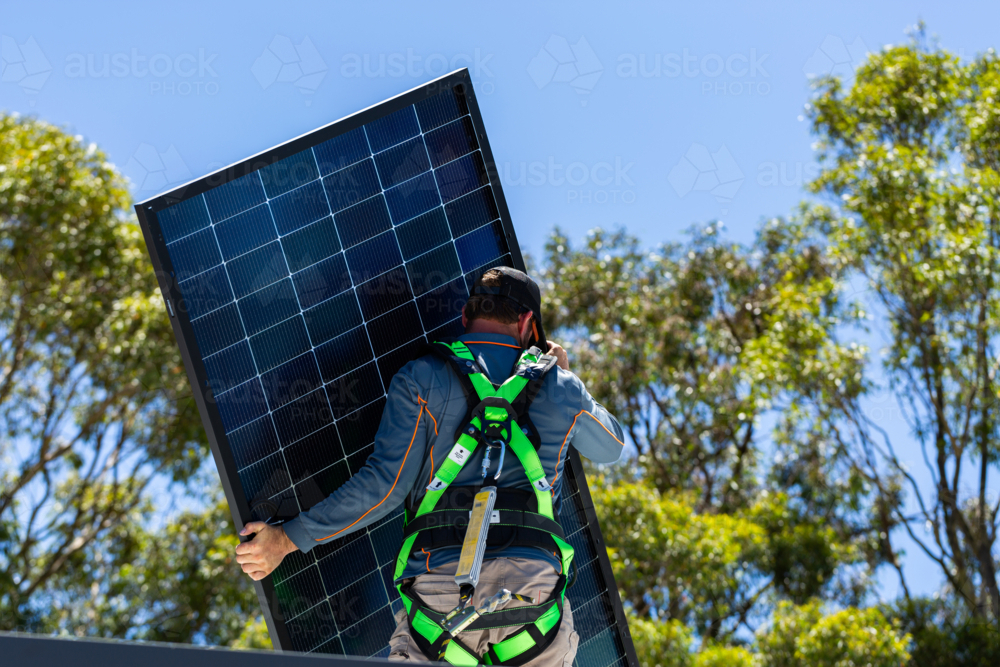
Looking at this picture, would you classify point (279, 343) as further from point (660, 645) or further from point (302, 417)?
point (660, 645)

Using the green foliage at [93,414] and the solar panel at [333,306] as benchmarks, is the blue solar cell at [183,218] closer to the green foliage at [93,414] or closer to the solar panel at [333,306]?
the solar panel at [333,306]

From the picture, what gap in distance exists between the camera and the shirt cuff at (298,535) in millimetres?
3402

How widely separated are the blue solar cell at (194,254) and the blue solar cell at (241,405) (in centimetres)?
59

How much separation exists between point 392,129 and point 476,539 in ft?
8.14

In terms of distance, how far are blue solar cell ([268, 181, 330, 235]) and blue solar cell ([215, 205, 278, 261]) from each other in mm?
49

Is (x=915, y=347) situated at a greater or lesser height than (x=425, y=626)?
lesser

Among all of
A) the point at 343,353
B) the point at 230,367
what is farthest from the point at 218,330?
the point at 343,353

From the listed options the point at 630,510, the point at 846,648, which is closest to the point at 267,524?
the point at 630,510

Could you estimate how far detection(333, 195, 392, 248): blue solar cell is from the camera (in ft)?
14.4

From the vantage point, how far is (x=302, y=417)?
4.07 m

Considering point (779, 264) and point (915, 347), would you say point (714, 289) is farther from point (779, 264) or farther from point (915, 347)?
point (915, 347)

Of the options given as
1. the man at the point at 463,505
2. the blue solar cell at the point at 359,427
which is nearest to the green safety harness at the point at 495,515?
the man at the point at 463,505

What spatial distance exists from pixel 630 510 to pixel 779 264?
10149 mm

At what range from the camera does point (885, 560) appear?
18156 millimetres
